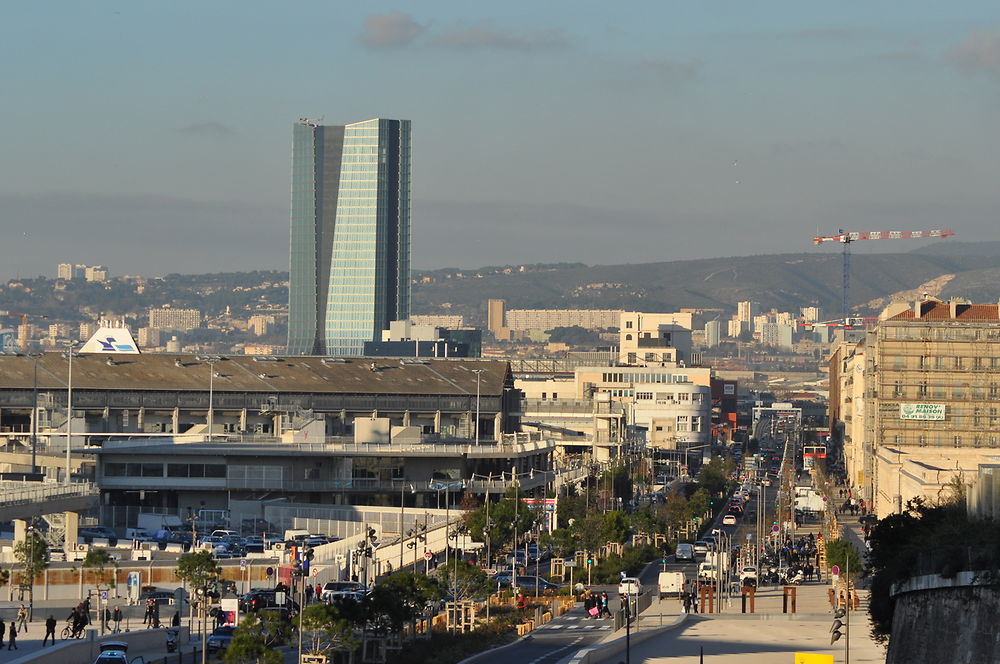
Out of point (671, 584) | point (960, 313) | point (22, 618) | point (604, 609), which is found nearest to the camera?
point (22, 618)

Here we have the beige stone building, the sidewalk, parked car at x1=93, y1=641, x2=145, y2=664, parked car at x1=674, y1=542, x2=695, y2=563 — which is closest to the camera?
the sidewalk

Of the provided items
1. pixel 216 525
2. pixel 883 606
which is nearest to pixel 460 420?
pixel 216 525

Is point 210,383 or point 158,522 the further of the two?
point 210,383

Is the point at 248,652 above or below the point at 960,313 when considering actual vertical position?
below

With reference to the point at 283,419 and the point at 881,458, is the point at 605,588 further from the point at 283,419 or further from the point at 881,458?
the point at 283,419

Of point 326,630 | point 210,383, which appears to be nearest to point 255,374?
point 210,383

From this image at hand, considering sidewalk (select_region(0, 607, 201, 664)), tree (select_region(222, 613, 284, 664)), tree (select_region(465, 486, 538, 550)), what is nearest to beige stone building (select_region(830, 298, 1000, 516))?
tree (select_region(465, 486, 538, 550))

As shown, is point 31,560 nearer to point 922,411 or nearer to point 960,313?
point 922,411

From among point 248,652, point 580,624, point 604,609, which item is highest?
point 248,652

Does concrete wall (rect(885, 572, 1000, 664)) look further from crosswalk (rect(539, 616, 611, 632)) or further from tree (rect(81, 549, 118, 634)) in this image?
tree (rect(81, 549, 118, 634))
